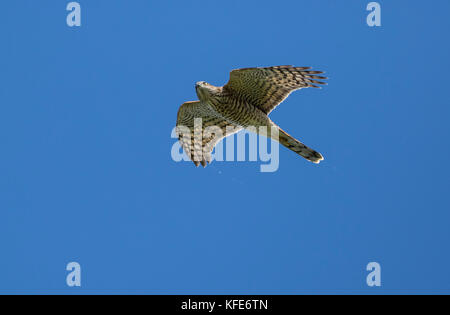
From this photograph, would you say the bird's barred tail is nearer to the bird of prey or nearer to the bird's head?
the bird of prey

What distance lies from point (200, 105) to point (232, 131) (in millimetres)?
1167

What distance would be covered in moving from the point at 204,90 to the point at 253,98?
1017 mm

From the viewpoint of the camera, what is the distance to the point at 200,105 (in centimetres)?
1172

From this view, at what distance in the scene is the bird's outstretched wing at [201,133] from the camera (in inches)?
487

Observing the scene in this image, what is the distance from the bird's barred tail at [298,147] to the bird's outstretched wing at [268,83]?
0.57 m

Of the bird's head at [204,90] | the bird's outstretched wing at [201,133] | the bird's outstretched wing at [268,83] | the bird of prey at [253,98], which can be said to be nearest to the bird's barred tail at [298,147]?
the bird of prey at [253,98]

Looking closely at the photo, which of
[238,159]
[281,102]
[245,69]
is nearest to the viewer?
[245,69]

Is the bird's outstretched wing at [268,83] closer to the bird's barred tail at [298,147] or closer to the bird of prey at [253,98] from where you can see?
the bird of prey at [253,98]

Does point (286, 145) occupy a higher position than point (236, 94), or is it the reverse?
point (236, 94)

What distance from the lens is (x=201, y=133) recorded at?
41.3ft

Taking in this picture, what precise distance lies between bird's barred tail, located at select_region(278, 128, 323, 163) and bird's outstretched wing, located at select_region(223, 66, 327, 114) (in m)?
0.57

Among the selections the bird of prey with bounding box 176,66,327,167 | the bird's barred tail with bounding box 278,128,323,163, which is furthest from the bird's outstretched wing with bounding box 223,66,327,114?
the bird's barred tail with bounding box 278,128,323,163
